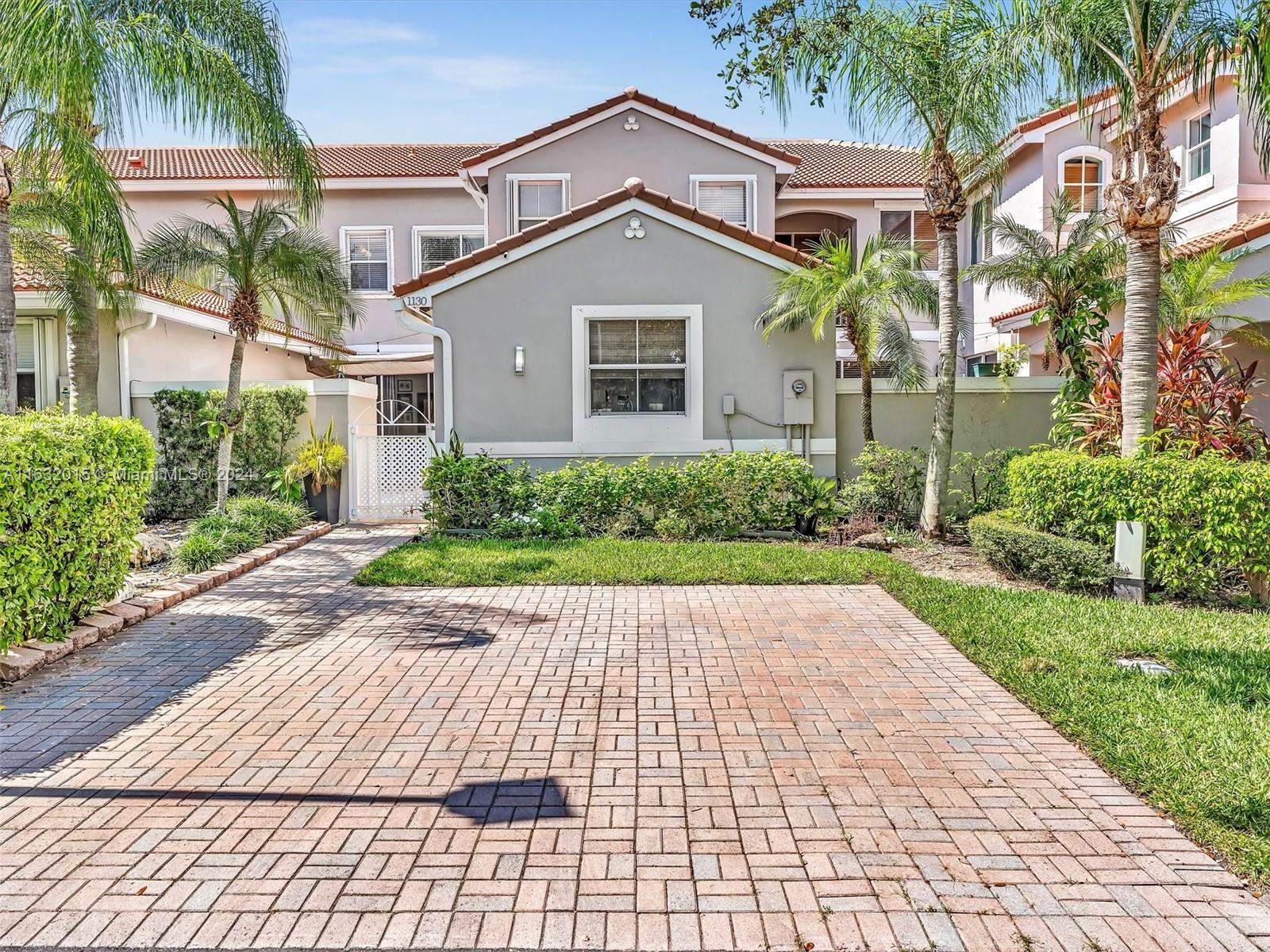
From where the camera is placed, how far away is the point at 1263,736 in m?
5.14

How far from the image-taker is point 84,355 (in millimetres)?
13578

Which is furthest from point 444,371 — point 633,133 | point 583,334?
point 633,133

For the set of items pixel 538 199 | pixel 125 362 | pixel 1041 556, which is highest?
pixel 538 199

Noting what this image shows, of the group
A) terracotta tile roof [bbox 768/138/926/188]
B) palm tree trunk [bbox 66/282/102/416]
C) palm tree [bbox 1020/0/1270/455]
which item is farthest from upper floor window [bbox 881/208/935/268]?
palm tree trunk [bbox 66/282/102/416]

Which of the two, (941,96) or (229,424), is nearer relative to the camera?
(941,96)

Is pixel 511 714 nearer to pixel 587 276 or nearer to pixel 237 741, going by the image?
pixel 237 741

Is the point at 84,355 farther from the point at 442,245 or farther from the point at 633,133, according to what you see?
the point at 633,133

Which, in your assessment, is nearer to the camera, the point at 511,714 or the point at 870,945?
the point at 870,945

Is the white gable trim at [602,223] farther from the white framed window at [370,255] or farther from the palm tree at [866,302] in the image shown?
the white framed window at [370,255]

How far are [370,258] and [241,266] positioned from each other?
10276mm

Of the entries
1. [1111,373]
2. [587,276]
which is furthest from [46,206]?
[1111,373]

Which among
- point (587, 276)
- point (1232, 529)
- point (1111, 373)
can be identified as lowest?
point (1232, 529)

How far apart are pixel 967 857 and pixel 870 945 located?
2.82 ft

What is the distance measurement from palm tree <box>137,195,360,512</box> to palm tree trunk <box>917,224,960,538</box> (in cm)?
891
